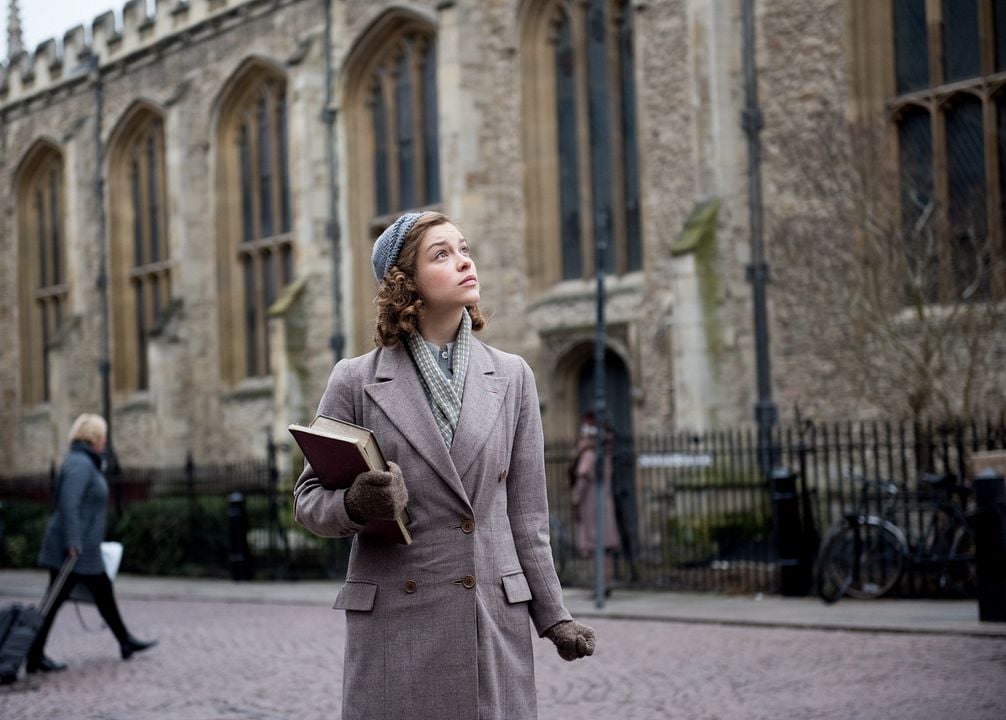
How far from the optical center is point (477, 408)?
10.8 ft

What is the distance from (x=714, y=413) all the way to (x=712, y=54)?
13.2ft

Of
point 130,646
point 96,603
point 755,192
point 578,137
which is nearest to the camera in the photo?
point 96,603

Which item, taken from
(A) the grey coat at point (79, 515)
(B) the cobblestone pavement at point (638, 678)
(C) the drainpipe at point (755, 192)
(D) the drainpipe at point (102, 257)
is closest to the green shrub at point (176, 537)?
(B) the cobblestone pavement at point (638, 678)

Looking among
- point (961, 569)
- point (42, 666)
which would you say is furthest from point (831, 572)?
point (42, 666)

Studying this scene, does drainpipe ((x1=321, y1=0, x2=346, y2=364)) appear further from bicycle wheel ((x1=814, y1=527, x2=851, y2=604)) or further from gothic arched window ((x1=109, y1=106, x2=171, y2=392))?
bicycle wheel ((x1=814, y1=527, x2=851, y2=604))

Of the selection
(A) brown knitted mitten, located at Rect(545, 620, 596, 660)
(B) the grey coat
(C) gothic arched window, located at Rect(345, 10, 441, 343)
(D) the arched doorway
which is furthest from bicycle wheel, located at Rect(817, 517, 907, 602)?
(C) gothic arched window, located at Rect(345, 10, 441, 343)

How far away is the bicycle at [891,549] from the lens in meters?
11.1

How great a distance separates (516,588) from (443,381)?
0.49 m

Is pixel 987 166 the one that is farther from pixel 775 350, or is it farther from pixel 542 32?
pixel 542 32

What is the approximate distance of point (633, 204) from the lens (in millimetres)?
18812

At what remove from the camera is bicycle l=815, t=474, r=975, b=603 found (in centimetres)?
1112

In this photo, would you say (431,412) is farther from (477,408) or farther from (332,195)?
(332,195)

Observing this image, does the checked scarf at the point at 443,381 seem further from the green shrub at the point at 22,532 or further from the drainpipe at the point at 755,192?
the green shrub at the point at 22,532

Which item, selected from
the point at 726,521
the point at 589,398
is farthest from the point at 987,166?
the point at 589,398
